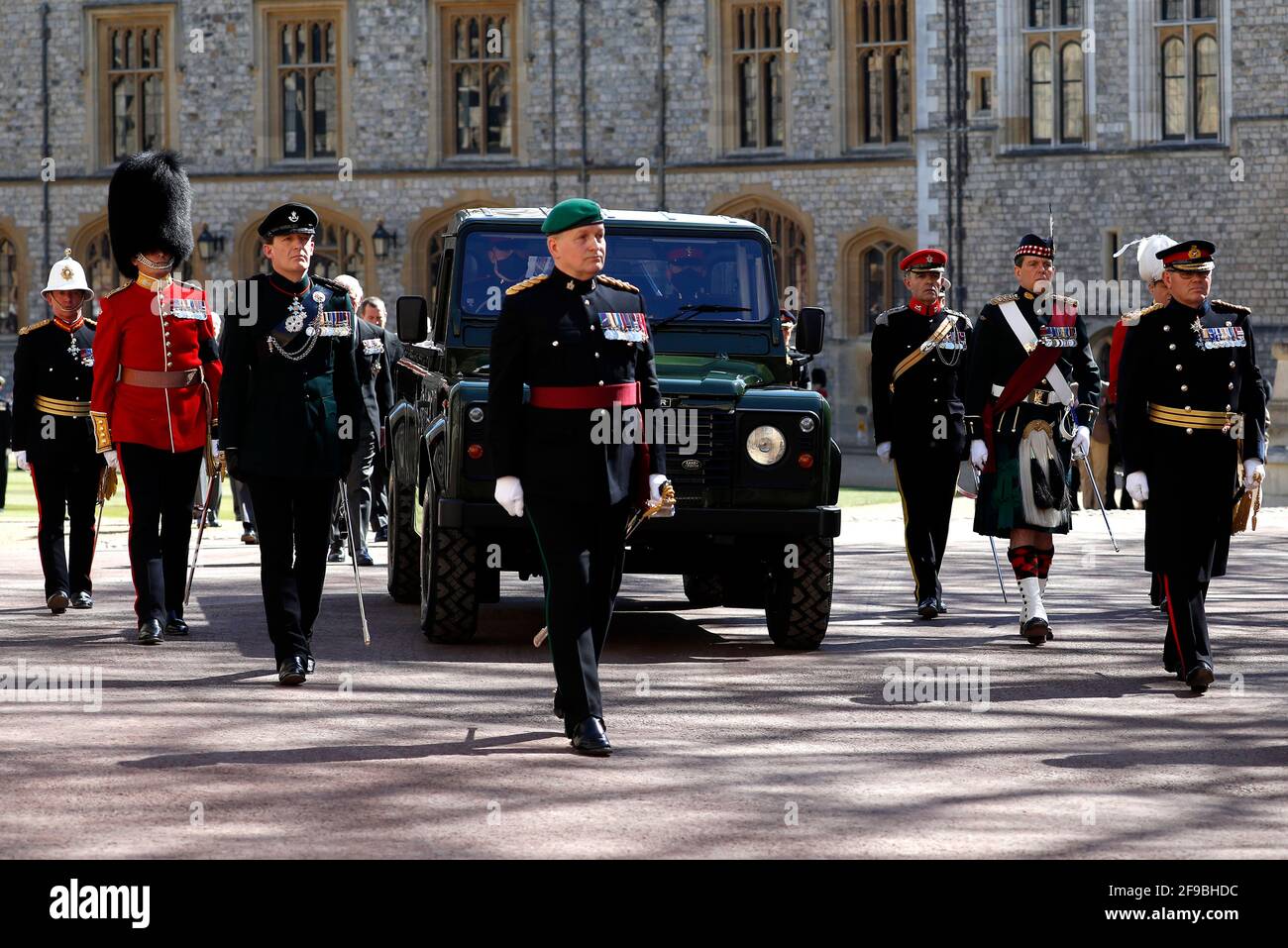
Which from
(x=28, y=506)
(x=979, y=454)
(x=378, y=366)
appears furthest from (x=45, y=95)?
(x=979, y=454)

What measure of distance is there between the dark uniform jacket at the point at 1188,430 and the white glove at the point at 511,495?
9.54ft

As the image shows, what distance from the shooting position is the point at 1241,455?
8.92 meters

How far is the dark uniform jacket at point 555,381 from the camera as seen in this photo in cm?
722

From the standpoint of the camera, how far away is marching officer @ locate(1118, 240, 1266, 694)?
870 cm

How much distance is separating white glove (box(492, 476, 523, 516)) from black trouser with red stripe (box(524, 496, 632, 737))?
119mm

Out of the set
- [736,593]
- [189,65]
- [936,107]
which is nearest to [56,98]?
[189,65]

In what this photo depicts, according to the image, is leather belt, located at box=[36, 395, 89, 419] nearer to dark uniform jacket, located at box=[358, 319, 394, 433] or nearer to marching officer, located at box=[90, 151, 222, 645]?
marching officer, located at box=[90, 151, 222, 645]

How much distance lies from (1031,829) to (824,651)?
4.05 metres

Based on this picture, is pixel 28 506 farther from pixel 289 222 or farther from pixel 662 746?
pixel 662 746

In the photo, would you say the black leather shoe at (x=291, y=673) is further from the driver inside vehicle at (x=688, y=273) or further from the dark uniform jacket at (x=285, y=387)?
the driver inside vehicle at (x=688, y=273)

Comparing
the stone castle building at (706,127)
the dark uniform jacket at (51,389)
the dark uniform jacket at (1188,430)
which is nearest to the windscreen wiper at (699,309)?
the dark uniform jacket at (1188,430)

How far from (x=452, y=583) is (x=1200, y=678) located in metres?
3.28

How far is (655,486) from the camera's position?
7.40 metres

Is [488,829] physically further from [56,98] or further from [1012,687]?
[56,98]
